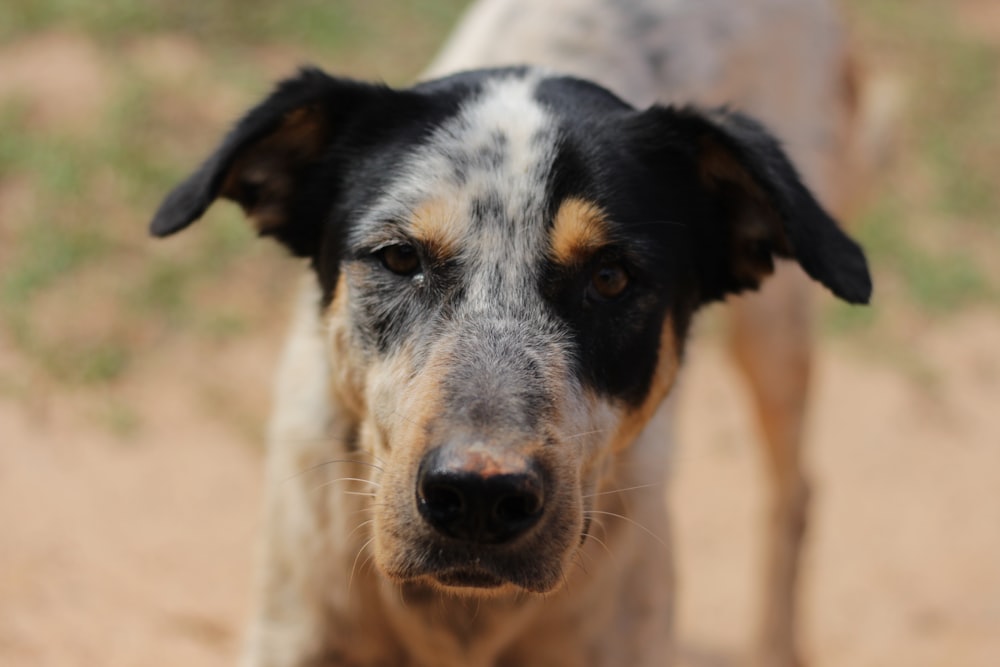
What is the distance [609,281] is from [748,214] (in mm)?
546

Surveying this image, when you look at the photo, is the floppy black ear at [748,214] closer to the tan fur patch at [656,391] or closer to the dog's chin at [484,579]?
the tan fur patch at [656,391]

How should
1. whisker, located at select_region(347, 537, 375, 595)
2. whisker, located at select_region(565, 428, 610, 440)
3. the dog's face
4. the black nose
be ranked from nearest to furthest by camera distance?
the black nose
the dog's face
whisker, located at select_region(565, 428, 610, 440)
whisker, located at select_region(347, 537, 375, 595)

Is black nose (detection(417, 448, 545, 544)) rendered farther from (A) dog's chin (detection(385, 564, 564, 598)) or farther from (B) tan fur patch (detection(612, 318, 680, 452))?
(B) tan fur patch (detection(612, 318, 680, 452))

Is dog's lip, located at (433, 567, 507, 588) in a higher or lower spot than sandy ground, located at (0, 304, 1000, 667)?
higher

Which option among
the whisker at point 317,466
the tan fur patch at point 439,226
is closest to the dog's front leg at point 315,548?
the whisker at point 317,466

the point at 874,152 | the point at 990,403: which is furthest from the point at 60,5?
the point at 990,403

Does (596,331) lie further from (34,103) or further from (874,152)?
(34,103)

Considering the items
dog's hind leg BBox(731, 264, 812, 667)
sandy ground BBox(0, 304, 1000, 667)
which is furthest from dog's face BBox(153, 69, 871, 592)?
sandy ground BBox(0, 304, 1000, 667)

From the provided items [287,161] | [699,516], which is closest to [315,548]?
[287,161]

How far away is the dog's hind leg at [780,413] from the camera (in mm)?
4340

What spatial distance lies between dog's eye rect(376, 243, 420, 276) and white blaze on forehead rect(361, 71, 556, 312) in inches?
2.5

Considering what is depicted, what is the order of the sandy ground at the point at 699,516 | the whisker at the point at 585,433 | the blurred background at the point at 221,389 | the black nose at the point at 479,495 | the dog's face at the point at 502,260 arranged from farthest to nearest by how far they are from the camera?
the blurred background at the point at 221,389 → the sandy ground at the point at 699,516 → the whisker at the point at 585,433 → the dog's face at the point at 502,260 → the black nose at the point at 479,495

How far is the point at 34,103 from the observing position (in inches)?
233

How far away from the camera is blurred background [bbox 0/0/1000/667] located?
4320 mm
